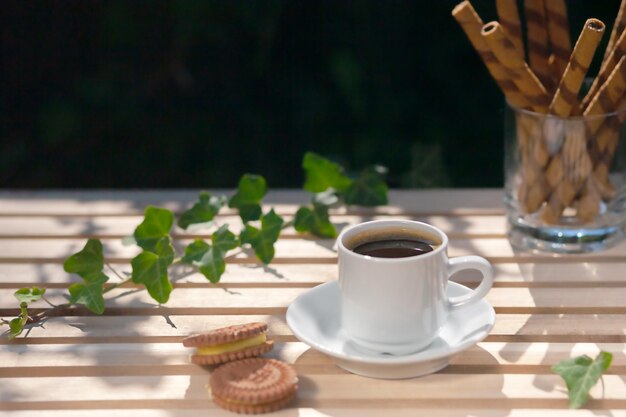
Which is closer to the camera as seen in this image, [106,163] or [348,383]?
[348,383]

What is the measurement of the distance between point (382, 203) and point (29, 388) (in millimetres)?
614

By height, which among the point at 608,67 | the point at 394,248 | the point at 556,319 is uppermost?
the point at 608,67

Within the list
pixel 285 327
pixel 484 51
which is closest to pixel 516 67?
pixel 484 51

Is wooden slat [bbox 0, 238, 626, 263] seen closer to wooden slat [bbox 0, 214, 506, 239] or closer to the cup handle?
wooden slat [bbox 0, 214, 506, 239]

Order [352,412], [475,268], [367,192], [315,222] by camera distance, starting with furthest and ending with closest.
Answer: [367,192] → [315,222] → [475,268] → [352,412]

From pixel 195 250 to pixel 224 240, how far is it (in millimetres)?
36

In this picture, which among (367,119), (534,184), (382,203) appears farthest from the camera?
(367,119)

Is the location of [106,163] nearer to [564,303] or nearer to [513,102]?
[513,102]

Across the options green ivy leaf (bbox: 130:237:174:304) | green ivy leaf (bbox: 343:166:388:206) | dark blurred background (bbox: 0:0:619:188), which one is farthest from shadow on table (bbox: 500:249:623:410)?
dark blurred background (bbox: 0:0:619:188)

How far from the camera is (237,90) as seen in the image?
2.07m

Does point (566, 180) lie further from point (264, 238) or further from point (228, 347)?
→ point (228, 347)

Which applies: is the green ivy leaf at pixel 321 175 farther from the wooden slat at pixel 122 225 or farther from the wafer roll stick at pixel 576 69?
the wafer roll stick at pixel 576 69

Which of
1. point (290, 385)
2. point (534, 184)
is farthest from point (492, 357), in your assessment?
point (534, 184)

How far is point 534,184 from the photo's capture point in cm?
126
